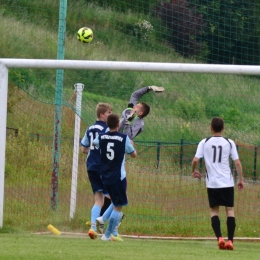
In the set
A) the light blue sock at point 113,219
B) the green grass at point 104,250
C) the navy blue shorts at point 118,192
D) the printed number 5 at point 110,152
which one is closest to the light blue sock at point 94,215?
the light blue sock at point 113,219

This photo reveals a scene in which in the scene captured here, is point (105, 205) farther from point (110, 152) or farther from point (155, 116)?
point (155, 116)

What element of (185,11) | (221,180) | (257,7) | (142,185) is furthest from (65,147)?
(221,180)

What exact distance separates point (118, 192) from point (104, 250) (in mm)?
1191

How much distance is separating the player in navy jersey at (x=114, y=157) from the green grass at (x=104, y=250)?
0.62m

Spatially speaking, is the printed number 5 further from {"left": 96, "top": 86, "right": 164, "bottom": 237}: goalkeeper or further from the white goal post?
the white goal post

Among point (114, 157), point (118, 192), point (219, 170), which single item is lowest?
point (118, 192)

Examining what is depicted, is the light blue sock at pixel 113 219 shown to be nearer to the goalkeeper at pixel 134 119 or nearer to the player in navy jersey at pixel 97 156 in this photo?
the player in navy jersey at pixel 97 156

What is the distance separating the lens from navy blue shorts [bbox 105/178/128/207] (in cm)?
923

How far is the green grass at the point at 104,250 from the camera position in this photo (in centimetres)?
759

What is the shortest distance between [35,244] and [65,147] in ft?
18.7

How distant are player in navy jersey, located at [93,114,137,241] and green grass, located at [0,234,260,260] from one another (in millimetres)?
625

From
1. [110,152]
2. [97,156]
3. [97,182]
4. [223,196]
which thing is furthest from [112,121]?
[223,196]

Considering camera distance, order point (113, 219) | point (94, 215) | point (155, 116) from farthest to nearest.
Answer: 1. point (155, 116)
2. point (94, 215)
3. point (113, 219)

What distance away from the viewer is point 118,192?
9.24 metres
